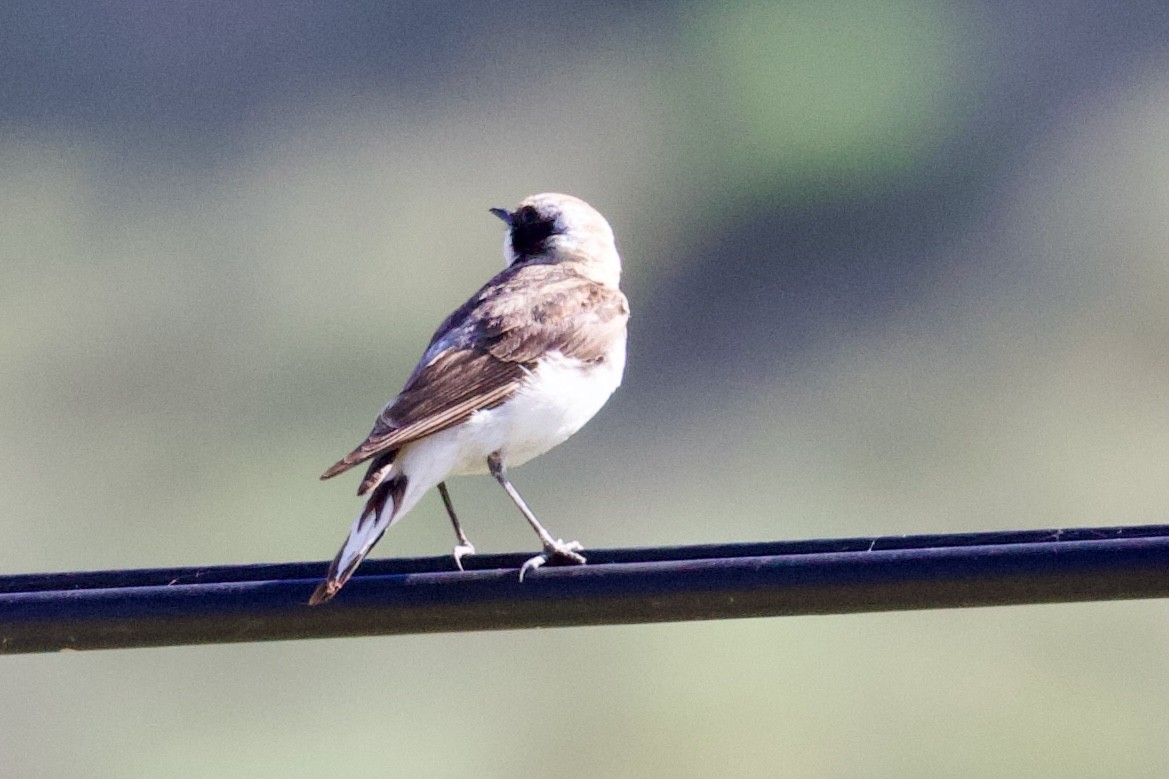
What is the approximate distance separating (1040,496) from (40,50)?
29.1 m

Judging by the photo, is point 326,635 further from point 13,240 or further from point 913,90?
point 913,90

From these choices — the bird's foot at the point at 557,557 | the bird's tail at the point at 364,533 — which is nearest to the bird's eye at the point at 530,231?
the bird's foot at the point at 557,557

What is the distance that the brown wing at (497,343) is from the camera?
23.6 ft

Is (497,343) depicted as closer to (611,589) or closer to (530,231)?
(530,231)

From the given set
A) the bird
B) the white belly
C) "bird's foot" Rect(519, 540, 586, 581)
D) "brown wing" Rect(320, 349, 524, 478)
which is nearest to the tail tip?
"bird's foot" Rect(519, 540, 586, 581)

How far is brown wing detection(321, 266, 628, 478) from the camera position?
A: 23.6 feet

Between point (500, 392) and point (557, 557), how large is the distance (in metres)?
0.98

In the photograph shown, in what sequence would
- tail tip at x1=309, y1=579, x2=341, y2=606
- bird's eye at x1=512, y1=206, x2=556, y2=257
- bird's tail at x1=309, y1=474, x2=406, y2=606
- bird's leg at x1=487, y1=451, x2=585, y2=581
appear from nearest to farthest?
tail tip at x1=309, y1=579, x2=341, y2=606 < bird's tail at x1=309, y1=474, x2=406, y2=606 < bird's leg at x1=487, y1=451, x2=585, y2=581 < bird's eye at x1=512, y1=206, x2=556, y2=257

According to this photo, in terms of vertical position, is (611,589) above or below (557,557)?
above

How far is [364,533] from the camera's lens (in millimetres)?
6539

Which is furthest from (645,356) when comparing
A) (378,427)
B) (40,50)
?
(378,427)

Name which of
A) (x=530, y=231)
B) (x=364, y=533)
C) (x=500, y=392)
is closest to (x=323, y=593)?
(x=364, y=533)

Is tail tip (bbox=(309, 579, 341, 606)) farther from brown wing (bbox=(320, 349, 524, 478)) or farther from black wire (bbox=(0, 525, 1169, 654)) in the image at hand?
brown wing (bbox=(320, 349, 524, 478))

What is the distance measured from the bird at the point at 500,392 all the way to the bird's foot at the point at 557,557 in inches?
0.6
